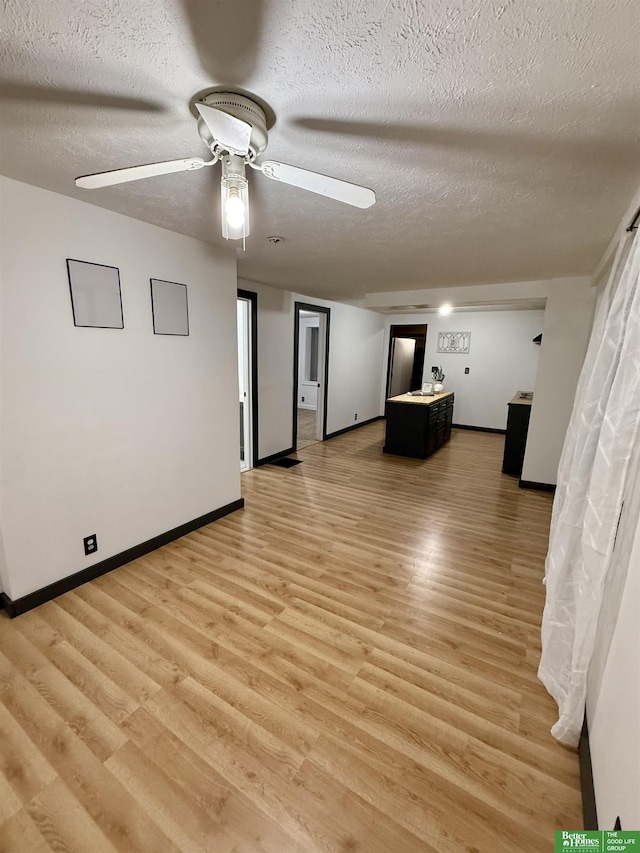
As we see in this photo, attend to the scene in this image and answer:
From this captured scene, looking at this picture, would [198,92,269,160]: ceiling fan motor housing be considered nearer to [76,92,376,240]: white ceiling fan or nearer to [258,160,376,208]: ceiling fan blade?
[76,92,376,240]: white ceiling fan

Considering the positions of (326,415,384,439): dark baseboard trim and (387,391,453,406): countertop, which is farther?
(326,415,384,439): dark baseboard trim

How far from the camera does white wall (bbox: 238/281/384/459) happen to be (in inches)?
181

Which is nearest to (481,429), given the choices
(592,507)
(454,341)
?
(454,341)

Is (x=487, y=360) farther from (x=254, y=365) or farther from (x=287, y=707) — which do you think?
(x=287, y=707)

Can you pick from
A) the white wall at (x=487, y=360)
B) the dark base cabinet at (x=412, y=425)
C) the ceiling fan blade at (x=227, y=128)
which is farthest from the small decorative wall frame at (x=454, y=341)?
the ceiling fan blade at (x=227, y=128)

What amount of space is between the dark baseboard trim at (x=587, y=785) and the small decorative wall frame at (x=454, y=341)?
255 inches

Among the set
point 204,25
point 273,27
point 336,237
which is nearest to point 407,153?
point 273,27

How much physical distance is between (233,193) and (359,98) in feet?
1.63

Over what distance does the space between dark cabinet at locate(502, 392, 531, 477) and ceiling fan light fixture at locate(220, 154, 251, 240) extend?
424 centimetres

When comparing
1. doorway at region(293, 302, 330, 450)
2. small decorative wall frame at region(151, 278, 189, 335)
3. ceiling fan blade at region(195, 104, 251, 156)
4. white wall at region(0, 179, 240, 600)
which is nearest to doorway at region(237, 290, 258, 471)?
doorway at region(293, 302, 330, 450)

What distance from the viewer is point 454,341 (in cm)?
709

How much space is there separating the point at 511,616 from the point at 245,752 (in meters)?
1.65

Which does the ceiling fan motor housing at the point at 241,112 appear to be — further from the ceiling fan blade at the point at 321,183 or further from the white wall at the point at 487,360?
the white wall at the point at 487,360

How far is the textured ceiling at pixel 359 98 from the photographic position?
0.86 metres
